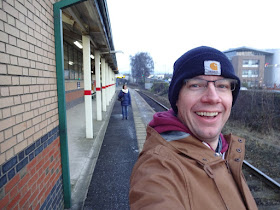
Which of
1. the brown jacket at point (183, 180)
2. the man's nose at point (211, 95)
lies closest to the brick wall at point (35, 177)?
the brown jacket at point (183, 180)

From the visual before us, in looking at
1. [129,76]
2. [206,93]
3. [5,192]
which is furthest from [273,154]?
[129,76]

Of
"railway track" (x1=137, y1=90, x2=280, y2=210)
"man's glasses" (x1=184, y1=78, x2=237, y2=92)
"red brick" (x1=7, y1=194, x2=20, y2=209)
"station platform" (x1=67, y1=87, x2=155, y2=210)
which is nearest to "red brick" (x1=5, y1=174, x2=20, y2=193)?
"red brick" (x1=7, y1=194, x2=20, y2=209)

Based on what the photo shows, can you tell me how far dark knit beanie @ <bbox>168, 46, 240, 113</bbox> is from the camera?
4.64ft

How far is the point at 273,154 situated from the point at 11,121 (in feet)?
24.4

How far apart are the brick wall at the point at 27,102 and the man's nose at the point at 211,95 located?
1.61 m

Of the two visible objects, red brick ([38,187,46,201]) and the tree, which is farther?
the tree

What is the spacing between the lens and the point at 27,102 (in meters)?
2.02

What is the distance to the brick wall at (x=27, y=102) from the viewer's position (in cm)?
162

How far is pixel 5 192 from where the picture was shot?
1574 mm

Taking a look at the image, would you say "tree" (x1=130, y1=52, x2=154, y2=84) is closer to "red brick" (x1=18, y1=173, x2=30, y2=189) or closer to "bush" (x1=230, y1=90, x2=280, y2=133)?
"bush" (x1=230, y1=90, x2=280, y2=133)

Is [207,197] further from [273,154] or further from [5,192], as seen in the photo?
[273,154]

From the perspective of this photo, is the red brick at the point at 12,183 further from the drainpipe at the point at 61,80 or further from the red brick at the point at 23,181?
the drainpipe at the point at 61,80

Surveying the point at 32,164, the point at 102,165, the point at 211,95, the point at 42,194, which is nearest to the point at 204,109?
the point at 211,95

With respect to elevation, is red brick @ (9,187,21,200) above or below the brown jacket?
below
